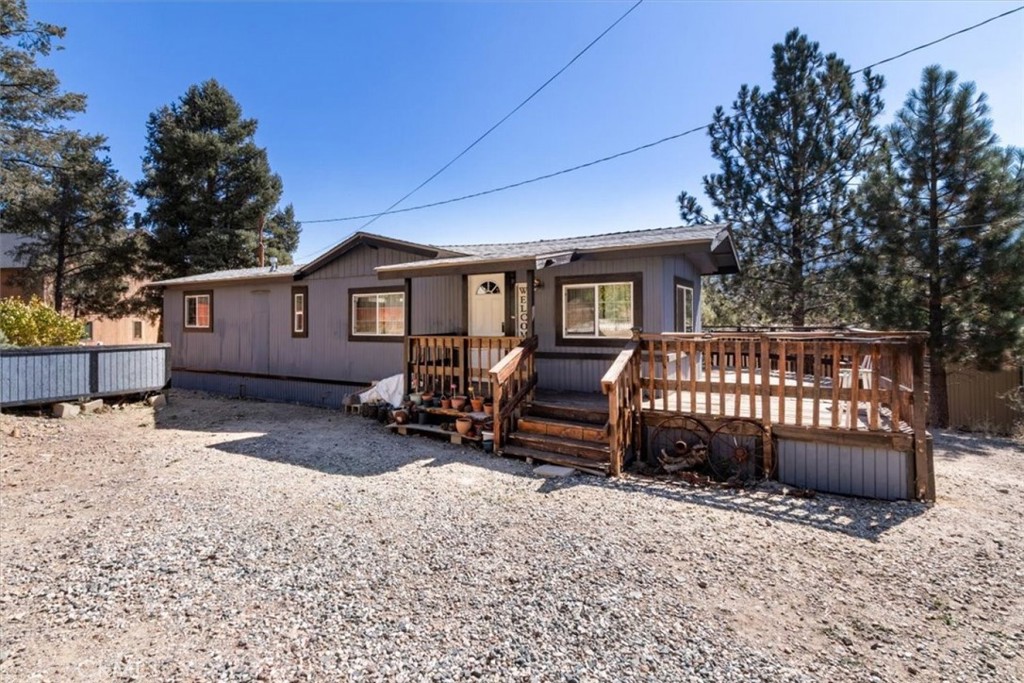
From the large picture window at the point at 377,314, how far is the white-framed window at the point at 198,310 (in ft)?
17.2

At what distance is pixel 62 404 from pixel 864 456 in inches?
462

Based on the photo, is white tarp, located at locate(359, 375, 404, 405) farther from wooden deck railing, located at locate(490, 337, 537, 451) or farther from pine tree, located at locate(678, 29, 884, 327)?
pine tree, located at locate(678, 29, 884, 327)

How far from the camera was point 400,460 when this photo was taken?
647 centimetres

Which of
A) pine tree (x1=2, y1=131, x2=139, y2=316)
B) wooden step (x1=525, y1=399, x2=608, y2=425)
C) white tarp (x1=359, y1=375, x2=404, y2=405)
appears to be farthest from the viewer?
pine tree (x1=2, y1=131, x2=139, y2=316)

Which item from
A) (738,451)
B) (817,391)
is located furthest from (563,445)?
(817,391)

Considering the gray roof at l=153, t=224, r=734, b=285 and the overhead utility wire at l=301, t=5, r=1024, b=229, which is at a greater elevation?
the overhead utility wire at l=301, t=5, r=1024, b=229

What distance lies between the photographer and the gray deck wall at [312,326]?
10.2m

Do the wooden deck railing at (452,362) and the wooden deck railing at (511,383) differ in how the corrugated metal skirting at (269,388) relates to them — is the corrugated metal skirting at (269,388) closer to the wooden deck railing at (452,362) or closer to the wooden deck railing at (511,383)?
the wooden deck railing at (452,362)

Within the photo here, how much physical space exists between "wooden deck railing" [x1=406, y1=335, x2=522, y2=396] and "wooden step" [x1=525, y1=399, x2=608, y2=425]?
1008mm

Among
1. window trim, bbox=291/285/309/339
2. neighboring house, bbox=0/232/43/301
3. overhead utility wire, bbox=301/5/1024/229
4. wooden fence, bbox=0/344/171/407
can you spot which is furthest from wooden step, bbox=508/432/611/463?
neighboring house, bbox=0/232/43/301

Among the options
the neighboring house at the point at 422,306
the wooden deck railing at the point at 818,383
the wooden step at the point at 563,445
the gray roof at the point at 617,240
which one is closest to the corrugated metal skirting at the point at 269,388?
the neighboring house at the point at 422,306

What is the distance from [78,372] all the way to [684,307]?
1083 centimetres

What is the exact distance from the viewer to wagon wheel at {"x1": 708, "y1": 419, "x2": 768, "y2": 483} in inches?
224

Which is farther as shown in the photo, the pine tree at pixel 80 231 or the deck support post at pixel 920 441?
the pine tree at pixel 80 231
